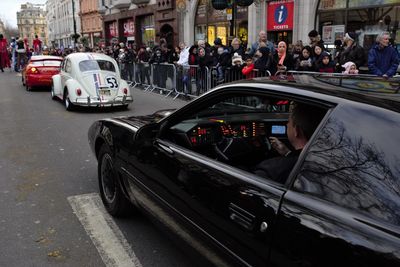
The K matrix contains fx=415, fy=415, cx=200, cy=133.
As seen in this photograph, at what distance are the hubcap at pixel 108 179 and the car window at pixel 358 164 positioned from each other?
2.46 m

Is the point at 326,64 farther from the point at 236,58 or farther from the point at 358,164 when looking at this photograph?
the point at 358,164

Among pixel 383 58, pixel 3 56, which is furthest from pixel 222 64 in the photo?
pixel 3 56

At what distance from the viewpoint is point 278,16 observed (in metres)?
17.5

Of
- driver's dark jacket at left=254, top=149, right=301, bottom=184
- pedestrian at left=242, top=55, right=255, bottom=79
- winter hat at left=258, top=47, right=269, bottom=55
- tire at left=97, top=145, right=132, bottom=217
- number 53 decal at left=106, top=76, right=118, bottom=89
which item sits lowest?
tire at left=97, top=145, right=132, bottom=217

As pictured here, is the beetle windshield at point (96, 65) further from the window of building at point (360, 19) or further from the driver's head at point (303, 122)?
the driver's head at point (303, 122)

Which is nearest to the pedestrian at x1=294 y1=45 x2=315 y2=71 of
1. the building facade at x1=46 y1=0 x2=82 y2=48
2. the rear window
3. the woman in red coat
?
the rear window

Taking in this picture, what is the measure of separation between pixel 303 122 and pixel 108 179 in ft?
7.76

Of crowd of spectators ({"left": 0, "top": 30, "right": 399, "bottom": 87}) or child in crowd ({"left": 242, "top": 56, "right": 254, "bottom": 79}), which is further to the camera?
child in crowd ({"left": 242, "top": 56, "right": 254, "bottom": 79})

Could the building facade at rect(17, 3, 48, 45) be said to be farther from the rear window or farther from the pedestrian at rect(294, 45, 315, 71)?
the pedestrian at rect(294, 45, 315, 71)

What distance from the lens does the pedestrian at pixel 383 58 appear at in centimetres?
834

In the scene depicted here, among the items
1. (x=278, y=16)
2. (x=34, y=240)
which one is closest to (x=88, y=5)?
(x=278, y=16)

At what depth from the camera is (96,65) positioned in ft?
36.8

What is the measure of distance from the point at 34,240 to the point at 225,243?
218 centimetres

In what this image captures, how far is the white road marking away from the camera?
10.9 ft
